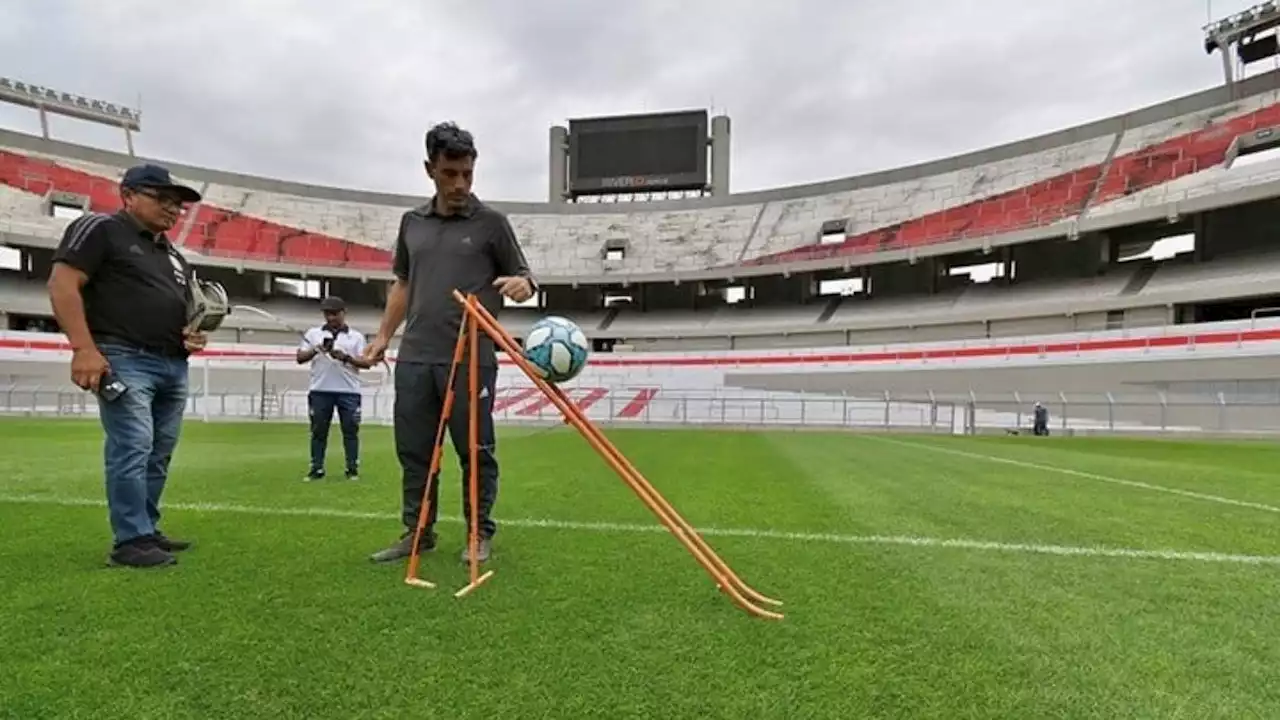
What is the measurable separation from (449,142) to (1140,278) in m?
30.9

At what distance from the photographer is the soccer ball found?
128 inches

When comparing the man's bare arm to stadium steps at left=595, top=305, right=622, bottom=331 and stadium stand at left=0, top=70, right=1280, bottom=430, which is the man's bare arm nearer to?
stadium stand at left=0, top=70, right=1280, bottom=430

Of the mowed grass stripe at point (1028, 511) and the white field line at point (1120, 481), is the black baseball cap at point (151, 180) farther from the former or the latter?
the white field line at point (1120, 481)

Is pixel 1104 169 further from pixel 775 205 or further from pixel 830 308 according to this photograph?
pixel 775 205

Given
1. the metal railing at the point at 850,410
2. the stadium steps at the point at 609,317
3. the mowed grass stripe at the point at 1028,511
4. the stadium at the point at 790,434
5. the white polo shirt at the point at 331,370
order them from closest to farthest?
the stadium at the point at 790,434
the mowed grass stripe at the point at 1028,511
the white polo shirt at the point at 331,370
the metal railing at the point at 850,410
the stadium steps at the point at 609,317

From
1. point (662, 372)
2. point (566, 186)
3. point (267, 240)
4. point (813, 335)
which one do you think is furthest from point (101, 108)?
point (813, 335)

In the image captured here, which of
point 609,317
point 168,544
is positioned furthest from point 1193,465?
point 609,317

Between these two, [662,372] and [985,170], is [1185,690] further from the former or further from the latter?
[985,170]

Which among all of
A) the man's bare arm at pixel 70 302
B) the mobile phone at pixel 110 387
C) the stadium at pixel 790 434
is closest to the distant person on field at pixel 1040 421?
the stadium at pixel 790 434

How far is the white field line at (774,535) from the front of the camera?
12.7ft

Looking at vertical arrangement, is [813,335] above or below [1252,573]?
above

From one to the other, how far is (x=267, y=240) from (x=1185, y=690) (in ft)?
141

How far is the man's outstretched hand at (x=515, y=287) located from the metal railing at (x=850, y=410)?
64.4ft

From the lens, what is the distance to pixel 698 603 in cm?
289
